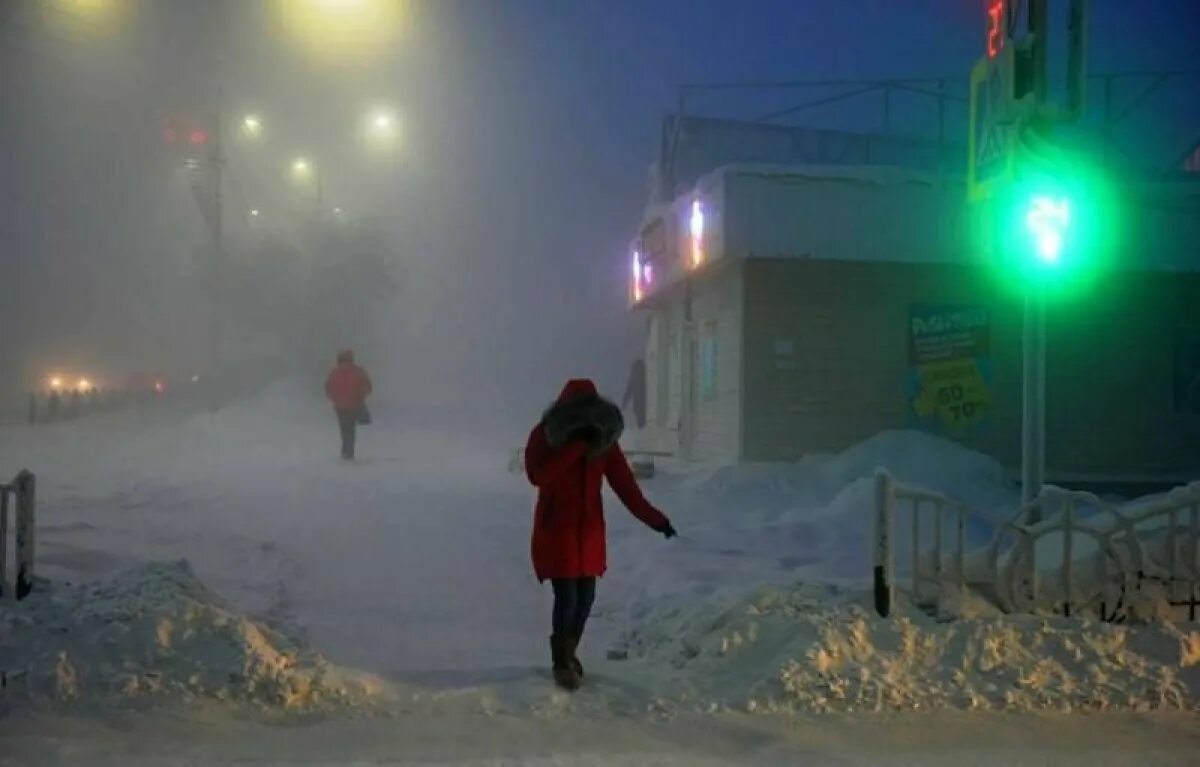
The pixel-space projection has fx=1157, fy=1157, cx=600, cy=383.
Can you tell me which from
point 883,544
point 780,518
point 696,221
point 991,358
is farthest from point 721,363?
point 883,544

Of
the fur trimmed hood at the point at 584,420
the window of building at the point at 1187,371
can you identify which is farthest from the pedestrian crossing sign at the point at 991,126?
the window of building at the point at 1187,371

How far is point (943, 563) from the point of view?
21.5ft

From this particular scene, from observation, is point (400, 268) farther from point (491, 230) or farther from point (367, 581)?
point (367, 581)

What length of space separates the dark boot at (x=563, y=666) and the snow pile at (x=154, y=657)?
34.6 inches

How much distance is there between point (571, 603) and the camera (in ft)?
19.4

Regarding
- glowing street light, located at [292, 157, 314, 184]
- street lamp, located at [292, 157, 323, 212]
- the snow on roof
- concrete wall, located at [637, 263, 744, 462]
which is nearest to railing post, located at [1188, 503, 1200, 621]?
the snow on roof

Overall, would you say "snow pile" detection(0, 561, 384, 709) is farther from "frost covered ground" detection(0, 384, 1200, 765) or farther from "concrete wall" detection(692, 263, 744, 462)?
"concrete wall" detection(692, 263, 744, 462)

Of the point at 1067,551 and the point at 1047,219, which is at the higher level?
the point at 1047,219

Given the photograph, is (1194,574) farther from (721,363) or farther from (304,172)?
(304,172)

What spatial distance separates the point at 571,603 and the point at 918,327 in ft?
34.0

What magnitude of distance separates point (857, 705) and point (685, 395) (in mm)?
12617

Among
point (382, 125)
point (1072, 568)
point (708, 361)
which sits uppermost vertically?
point (382, 125)

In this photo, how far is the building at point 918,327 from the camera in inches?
562

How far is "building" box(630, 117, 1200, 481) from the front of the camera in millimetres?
14266
